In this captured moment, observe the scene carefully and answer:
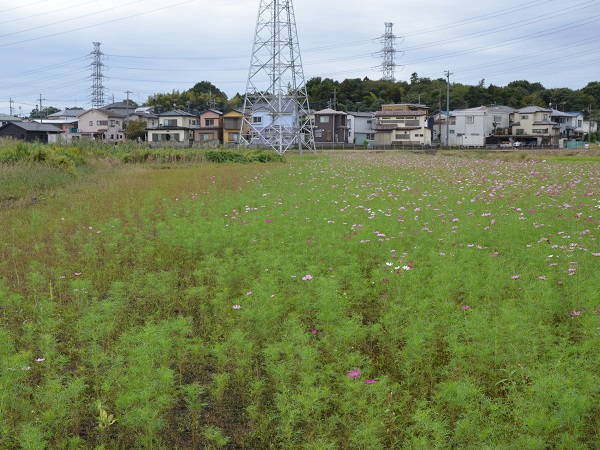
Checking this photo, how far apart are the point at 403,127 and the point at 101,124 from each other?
40.4m

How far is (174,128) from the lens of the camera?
68.6m

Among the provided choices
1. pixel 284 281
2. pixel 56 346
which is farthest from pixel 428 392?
pixel 56 346

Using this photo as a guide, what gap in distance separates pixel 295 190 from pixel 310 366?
36.4 feet

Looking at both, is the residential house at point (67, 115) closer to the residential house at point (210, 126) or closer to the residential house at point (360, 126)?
the residential house at point (210, 126)

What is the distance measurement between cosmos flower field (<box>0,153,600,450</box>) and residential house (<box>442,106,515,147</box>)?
2404 inches

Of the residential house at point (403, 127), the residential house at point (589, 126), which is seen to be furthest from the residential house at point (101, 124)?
the residential house at point (589, 126)

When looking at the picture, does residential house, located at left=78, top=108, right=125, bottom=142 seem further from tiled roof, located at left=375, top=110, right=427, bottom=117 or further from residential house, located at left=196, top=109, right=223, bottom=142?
tiled roof, located at left=375, top=110, right=427, bottom=117

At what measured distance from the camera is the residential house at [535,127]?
6506 cm

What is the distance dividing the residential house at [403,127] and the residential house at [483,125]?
3.73 metres

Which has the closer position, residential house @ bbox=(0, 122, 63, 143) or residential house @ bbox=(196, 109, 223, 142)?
residential house @ bbox=(0, 122, 63, 143)

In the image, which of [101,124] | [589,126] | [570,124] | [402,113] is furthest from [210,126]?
[589,126]

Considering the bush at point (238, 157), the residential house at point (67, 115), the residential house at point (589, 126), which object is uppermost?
the residential house at point (67, 115)

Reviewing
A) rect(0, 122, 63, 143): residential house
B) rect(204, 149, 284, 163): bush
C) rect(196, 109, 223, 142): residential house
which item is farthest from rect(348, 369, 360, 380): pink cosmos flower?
rect(196, 109, 223, 142): residential house

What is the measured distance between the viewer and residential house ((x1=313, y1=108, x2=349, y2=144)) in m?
70.9
